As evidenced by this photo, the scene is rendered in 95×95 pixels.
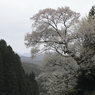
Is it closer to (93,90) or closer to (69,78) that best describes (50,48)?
(69,78)

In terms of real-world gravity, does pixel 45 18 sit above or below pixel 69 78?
above

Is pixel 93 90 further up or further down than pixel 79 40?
further down

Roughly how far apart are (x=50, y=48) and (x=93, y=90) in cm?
463

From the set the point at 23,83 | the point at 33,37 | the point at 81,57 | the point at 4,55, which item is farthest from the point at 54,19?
the point at 23,83

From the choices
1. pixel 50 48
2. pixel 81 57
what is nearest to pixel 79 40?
pixel 81 57

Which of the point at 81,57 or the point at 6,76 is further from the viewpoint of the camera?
the point at 6,76

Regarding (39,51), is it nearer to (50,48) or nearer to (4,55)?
(50,48)

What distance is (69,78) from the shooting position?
11516 millimetres

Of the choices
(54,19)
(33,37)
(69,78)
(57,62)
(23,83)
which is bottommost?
(23,83)

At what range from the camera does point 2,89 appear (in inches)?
798

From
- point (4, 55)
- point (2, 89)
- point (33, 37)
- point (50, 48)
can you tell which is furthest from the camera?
point (4, 55)

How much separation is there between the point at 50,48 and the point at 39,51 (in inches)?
44.1

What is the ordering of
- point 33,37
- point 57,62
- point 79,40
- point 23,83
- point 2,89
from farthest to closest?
point 23,83 → point 2,89 → point 57,62 → point 33,37 → point 79,40

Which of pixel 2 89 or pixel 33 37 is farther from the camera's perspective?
pixel 2 89
